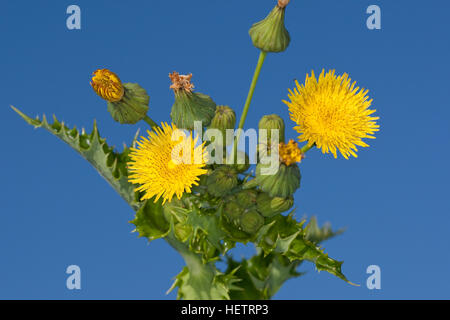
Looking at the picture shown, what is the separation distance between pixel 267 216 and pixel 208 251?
25.5 inches

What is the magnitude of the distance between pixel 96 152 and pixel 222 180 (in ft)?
3.45

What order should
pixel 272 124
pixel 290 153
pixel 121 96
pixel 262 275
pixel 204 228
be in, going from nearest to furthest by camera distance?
pixel 290 153 < pixel 272 124 < pixel 121 96 < pixel 204 228 < pixel 262 275

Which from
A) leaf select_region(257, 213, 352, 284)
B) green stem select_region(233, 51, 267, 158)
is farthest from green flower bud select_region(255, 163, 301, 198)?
green stem select_region(233, 51, 267, 158)

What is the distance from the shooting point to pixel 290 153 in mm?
4066

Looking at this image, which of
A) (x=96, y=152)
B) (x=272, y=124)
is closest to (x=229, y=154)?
(x=272, y=124)

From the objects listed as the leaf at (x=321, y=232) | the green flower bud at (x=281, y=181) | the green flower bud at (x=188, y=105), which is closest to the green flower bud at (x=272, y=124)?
the green flower bud at (x=281, y=181)

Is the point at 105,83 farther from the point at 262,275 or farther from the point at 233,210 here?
the point at 262,275

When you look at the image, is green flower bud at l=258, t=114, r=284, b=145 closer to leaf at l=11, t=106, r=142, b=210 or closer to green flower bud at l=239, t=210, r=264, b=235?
green flower bud at l=239, t=210, r=264, b=235

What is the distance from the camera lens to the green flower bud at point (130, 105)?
14.1 ft

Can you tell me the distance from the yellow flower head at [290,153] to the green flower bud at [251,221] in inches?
17.6

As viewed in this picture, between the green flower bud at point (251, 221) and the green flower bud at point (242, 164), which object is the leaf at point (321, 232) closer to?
the green flower bud at point (251, 221)

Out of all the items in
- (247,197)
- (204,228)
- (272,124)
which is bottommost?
(204,228)
